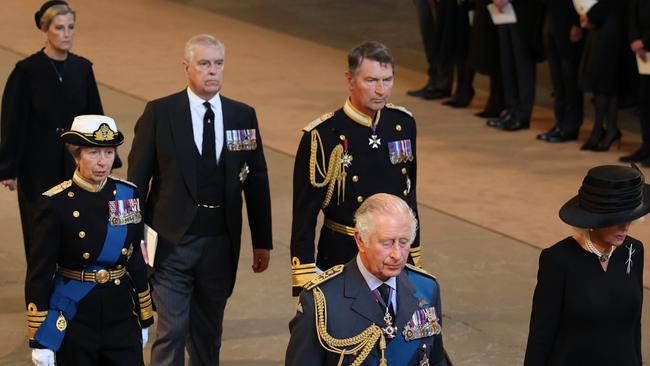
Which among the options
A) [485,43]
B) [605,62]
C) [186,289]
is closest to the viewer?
[186,289]

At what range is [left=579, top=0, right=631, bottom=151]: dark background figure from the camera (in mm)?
12031

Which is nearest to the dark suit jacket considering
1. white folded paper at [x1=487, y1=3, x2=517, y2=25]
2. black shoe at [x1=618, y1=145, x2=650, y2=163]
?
black shoe at [x1=618, y1=145, x2=650, y2=163]

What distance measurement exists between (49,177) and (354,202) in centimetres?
233

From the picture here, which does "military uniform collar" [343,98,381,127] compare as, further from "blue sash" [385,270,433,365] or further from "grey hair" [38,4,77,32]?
"grey hair" [38,4,77,32]

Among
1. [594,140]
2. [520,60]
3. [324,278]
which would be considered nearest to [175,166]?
[324,278]

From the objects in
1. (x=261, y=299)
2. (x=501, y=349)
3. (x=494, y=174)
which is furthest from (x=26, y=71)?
(x=494, y=174)

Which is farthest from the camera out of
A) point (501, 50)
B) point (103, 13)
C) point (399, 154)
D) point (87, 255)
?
point (103, 13)

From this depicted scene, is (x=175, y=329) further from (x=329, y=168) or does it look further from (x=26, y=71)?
(x=26, y=71)

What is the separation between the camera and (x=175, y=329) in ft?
23.3

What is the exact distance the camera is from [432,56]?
45.9 ft

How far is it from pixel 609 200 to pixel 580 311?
0.45 meters

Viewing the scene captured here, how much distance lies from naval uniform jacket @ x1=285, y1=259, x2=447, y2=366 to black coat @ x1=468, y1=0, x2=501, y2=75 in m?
8.50

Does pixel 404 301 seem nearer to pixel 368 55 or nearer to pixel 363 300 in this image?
pixel 363 300

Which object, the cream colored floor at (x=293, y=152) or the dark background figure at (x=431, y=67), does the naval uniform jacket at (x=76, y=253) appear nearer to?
the cream colored floor at (x=293, y=152)
